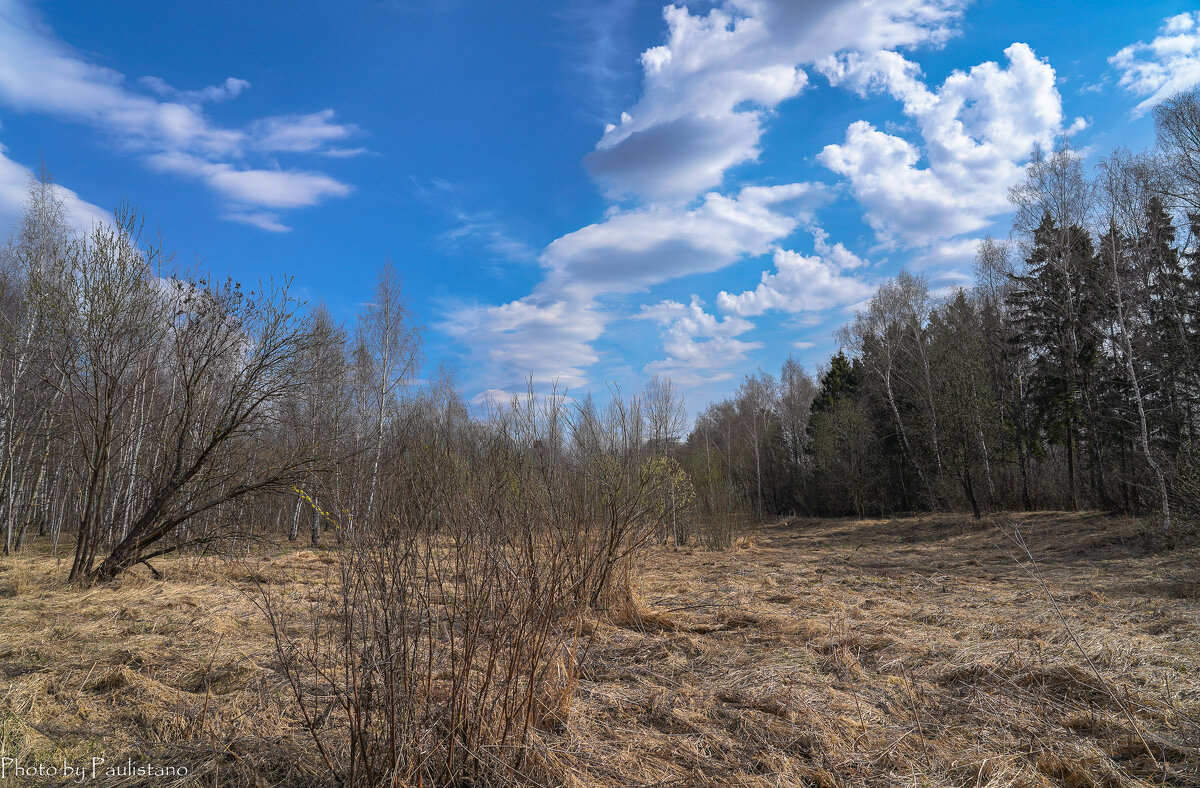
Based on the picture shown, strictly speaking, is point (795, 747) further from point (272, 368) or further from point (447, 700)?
point (272, 368)

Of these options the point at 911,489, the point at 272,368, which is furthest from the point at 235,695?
the point at 911,489

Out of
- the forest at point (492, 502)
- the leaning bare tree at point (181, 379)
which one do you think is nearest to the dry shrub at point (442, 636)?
the forest at point (492, 502)

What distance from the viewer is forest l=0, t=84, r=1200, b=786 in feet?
8.20

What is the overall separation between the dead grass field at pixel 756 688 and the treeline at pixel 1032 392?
626 centimetres

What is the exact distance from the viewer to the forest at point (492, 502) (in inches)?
98.4

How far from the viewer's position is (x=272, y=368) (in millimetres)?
8523

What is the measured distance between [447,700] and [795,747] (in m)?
1.89

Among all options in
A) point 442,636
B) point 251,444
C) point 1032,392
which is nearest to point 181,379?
point 251,444

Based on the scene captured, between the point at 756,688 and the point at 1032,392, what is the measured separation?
79.2 feet

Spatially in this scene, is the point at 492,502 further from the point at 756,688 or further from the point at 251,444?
the point at 251,444

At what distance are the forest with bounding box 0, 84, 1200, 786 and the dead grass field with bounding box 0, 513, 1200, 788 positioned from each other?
0.14 feet

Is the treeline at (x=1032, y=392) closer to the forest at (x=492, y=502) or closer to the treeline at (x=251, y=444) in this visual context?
the forest at (x=492, y=502)

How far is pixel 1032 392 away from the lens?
22.2 m

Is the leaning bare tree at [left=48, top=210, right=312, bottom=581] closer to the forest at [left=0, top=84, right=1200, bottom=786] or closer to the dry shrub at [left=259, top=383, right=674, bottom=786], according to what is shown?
the forest at [left=0, top=84, right=1200, bottom=786]
